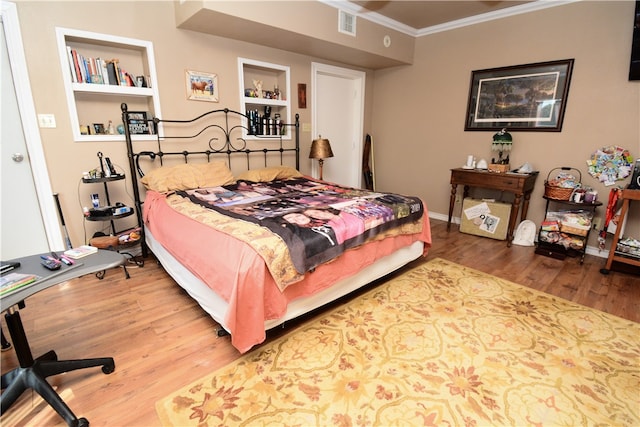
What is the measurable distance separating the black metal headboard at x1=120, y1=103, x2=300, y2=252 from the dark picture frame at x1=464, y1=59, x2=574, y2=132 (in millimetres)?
2333

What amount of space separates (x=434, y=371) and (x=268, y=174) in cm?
256

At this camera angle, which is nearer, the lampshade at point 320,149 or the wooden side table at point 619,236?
the wooden side table at point 619,236

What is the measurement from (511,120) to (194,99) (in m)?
3.65

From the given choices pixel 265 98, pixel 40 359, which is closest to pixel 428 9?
pixel 265 98

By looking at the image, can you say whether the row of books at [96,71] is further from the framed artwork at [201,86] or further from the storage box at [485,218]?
the storage box at [485,218]

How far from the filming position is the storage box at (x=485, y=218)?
12.1 feet

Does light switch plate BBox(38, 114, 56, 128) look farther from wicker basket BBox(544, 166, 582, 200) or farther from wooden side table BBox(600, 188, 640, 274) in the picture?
wooden side table BBox(600, 188, 640, 274)

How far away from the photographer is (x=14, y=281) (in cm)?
126

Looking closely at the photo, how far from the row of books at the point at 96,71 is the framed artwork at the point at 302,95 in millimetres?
1932

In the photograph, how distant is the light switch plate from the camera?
98.0 inches

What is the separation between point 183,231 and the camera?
2078mm

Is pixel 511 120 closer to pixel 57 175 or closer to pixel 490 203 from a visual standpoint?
pixel 490 203

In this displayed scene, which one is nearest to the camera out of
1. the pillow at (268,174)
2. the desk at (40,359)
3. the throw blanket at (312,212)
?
the desk at (40,359)

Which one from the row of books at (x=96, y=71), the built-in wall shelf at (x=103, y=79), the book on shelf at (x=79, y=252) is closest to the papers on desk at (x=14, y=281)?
the book on shelf at (x=79, y=252)
